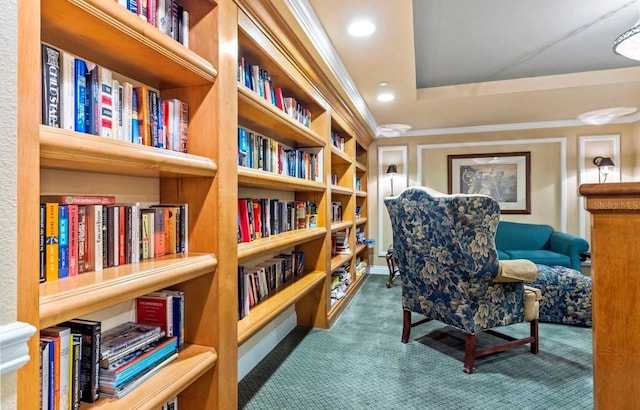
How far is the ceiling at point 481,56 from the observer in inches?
88.8

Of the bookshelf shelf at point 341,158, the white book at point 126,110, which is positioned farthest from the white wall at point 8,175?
the bookshelf shelf at point 341,158

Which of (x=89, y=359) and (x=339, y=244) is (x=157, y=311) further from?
(x=339, y=244)

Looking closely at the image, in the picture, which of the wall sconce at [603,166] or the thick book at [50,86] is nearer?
the thick book at [50,86]

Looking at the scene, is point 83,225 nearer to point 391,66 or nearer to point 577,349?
point 391,66

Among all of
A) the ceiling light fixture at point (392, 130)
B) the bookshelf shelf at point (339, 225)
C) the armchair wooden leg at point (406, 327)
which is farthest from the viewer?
the ceiling light fixture at point (392, 130)

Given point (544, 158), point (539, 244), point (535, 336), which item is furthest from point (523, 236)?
point (535, 336)

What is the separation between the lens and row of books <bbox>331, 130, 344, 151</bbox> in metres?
3.63

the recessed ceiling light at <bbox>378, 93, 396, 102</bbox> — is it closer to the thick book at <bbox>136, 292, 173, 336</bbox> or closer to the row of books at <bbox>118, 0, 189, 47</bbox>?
the row of books at <bbox>118, 0, 189, 47</bbox>

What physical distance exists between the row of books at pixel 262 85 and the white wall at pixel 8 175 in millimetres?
1195

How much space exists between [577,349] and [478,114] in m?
2.83

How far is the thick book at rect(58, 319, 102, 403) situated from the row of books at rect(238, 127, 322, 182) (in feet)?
3.32

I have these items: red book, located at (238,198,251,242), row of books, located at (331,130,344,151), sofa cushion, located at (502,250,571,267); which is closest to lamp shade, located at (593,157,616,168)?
sofa cushion, located at (502,250,571,267)

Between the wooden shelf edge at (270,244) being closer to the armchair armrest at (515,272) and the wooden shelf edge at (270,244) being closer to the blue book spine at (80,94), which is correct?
the blue book spine at (80,94)

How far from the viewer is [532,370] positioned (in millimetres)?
2131
